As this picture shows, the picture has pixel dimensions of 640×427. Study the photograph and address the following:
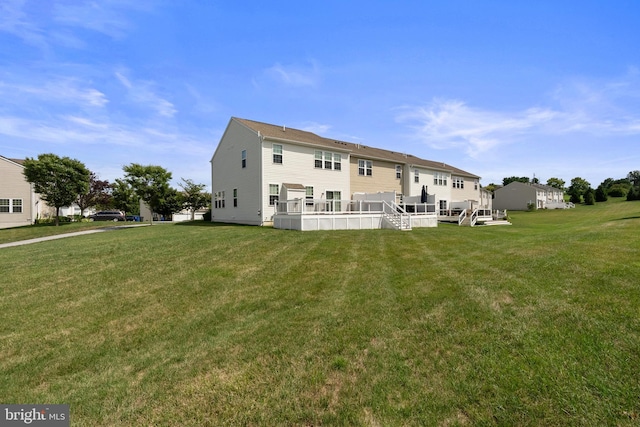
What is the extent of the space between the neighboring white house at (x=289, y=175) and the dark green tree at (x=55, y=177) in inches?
440

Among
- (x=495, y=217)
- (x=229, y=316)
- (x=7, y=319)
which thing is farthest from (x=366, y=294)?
(x=495, y=217)

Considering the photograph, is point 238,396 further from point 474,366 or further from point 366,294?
point 366,294

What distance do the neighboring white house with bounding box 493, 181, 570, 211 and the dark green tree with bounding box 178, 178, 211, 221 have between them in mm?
59739

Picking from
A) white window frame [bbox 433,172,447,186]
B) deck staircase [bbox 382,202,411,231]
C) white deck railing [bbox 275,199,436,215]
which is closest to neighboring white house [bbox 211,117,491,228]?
white deck railing [bbox 275,199,436,215]

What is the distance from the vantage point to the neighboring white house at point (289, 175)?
67.2 feet

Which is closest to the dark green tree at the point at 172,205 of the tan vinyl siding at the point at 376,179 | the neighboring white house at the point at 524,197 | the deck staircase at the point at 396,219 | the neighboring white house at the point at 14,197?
the neighboring white house at the point at 14,197

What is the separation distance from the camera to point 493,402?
113 inches

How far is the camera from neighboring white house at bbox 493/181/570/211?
2355 inches

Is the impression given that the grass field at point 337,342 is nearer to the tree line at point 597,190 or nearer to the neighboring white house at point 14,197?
the neighboring white house at point 14,197

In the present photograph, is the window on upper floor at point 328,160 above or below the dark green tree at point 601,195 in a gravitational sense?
above

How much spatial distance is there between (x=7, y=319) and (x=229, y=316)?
419cm

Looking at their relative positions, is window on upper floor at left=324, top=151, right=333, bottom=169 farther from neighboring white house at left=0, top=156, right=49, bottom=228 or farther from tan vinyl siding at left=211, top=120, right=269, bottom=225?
neighboring white house at left=0, top=156, right=49, bottom=228

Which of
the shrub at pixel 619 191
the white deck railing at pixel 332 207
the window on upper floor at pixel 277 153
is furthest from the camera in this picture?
the shrub at pixel 619 191

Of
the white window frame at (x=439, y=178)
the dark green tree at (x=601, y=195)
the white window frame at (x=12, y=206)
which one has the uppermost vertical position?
the white window frame at (x=439, y=178)
